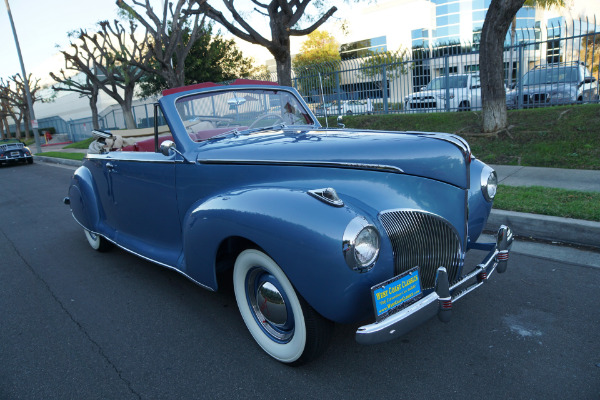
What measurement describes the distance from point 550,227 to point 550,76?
7.39 meters

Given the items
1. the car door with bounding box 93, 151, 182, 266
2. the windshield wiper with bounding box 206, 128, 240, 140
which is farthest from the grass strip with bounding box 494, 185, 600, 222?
the car door with bounding box 93, 151, 182, 266

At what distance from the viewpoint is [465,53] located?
11078 millimetres

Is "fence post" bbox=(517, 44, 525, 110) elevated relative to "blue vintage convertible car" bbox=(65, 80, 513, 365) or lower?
elevated

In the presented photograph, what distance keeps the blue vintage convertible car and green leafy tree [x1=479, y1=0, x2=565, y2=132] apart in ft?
19.5

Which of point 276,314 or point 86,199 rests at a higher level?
point 86,199

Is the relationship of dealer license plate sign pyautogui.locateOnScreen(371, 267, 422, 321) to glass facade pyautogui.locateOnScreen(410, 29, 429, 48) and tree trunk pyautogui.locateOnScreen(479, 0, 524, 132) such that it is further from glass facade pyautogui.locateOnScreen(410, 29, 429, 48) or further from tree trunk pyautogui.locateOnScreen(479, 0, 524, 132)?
glass facade pyautogui.locateOnScreen(410, 29, 429, 48)

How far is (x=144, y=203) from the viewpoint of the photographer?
133 inches

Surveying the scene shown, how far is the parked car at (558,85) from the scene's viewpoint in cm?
937

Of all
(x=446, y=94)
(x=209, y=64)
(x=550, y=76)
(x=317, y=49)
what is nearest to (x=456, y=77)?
(x=446, y=94)

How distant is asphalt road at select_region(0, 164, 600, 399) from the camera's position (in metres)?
2.19

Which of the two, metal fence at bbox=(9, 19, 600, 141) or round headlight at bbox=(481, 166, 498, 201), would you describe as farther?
metal fence at bbox=(9, 19, 600, 141)

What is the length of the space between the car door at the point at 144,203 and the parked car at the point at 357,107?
33.5 feet

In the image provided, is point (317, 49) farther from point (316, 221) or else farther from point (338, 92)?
point (316, 221)

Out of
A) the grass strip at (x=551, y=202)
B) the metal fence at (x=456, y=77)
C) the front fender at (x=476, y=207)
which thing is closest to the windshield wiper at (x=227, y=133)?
the front fender at (x=476, y=207)
